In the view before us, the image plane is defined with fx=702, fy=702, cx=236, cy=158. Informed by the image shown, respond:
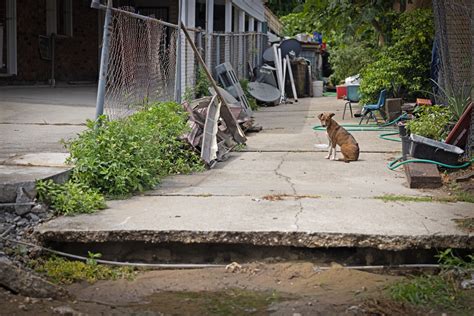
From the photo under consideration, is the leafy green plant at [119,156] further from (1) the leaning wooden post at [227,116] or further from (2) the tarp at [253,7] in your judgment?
(2) the tarp at [253,7]

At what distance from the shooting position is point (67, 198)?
5.93 metres

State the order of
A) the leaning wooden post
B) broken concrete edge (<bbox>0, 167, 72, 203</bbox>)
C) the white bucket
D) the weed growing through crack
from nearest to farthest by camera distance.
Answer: the weed growing through crack < broken concrete edge (<bbox>0, 167, 72, 203</bbox>) < the leaning wooden post < the white bucket

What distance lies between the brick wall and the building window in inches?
6.0

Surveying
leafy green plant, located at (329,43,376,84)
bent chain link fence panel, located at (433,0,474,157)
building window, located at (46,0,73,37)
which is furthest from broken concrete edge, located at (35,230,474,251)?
leafy green plant, located at (329,43,376,84)

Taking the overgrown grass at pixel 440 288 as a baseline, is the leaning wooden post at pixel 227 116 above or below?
above

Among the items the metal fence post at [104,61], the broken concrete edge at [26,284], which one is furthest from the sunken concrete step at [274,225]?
the metal fence post at [104,61]

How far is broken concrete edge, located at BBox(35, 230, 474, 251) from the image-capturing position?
5.22 m

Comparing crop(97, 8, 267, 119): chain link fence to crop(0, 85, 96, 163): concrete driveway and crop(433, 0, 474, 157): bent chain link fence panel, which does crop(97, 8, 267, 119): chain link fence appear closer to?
crop(0, 85, 96, 163): concrete driveway

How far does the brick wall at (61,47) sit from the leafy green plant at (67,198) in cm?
1077

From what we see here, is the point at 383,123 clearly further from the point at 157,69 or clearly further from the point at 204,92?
the point at 157,69

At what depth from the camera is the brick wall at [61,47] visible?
16656 millimetres

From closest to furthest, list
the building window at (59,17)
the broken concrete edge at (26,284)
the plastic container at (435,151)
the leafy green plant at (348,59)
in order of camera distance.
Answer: the broken concrete edge at (26,284) < the plastic container at (435,151) < the building window at (59,17) < the leafy green plant at (348,59)

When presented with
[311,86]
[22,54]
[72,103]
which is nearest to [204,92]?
[72,103]

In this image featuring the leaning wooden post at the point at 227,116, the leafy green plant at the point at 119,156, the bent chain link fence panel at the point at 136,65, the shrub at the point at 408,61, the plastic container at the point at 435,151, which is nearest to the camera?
the leafy green plant at the point at 119,156
